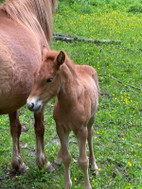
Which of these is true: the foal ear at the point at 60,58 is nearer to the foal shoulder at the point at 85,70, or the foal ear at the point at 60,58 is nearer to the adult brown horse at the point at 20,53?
the adult brown horse at the point at 20,53

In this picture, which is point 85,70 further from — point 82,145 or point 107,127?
point 107,127

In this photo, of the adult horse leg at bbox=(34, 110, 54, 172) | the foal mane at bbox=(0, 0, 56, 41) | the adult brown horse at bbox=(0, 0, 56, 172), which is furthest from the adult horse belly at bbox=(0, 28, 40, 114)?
the adult horse leg at bbox=(34, 110, 54, 172)

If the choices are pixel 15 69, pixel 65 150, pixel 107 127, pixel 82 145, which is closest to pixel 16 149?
pixel 65 150

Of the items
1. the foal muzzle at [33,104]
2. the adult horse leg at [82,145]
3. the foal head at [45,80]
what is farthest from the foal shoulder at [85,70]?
the foal muzzle at [33,104]

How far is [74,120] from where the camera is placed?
286cm

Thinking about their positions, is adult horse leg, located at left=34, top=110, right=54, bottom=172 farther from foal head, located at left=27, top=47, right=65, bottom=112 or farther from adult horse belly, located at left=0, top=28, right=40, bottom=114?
foal head, located at left=27, top=47, right=65, bottom=112

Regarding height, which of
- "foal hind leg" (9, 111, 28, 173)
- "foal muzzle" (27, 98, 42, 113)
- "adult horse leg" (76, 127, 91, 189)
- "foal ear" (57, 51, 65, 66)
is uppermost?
"foal ear" (57, 51, 65, 66)

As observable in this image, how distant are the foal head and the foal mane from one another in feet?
4.29

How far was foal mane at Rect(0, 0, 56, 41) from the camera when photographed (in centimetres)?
359

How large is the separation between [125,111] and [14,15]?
295 cm

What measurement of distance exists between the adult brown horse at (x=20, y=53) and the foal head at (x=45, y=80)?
0.38 metres

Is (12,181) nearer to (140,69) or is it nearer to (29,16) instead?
(29,16)

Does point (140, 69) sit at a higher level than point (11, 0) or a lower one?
lower

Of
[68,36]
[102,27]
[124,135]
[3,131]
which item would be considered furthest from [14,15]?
[102,27]
